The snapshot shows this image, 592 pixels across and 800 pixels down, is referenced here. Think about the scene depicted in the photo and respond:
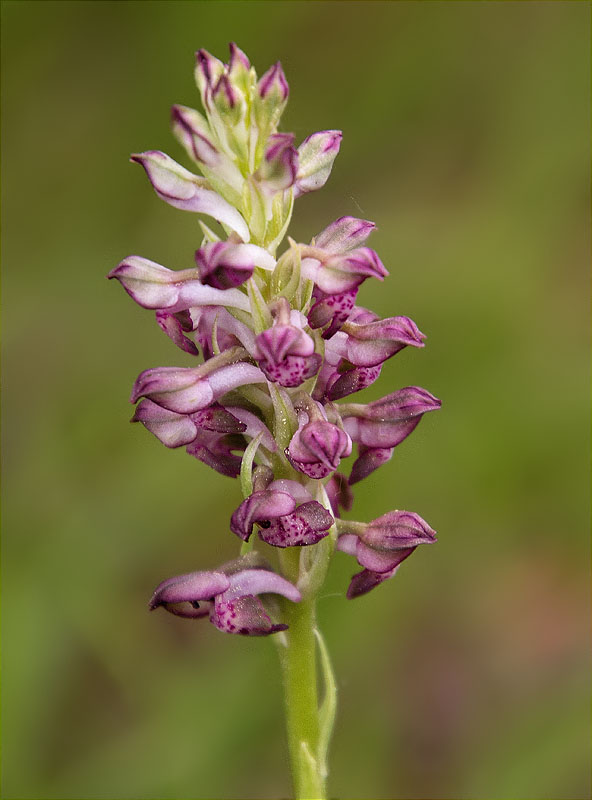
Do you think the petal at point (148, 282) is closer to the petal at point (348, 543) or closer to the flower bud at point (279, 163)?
the flower bud at point (279, 163)

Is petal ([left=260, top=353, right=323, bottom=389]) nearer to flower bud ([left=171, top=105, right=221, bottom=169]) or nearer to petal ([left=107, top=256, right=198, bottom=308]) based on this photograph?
petal ([left=107, top=256, right=198, bottom=308])

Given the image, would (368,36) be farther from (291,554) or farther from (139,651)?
(291,554)

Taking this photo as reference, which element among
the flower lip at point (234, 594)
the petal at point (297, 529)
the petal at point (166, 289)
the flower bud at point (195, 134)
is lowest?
the flower lip at point (234, 594)

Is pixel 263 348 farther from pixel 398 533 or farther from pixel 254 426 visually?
pixel 398 533

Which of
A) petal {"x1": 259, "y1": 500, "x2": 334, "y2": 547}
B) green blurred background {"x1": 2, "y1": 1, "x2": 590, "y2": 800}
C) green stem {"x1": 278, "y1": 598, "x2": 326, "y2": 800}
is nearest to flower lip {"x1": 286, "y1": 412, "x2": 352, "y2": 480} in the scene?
petal {"x1": 259, "y1": 500, "x2": 334, "y2": 547}

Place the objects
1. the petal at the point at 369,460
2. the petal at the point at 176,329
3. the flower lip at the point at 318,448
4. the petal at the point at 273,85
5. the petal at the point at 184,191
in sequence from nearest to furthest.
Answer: the flower lip at the point at 318,448
the petal at the point at 273,85
the petal at the point at 184,191
the petal at the point at 176,329
the petal at the point at 369,460

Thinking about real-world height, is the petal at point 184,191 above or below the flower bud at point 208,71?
below

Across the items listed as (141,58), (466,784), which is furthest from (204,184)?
(141,58)

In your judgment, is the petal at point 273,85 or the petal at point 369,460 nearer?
the petal at point 273,85

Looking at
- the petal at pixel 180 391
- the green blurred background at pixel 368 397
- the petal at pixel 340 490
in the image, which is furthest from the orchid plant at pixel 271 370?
the green blurred background at pixel 368 397
